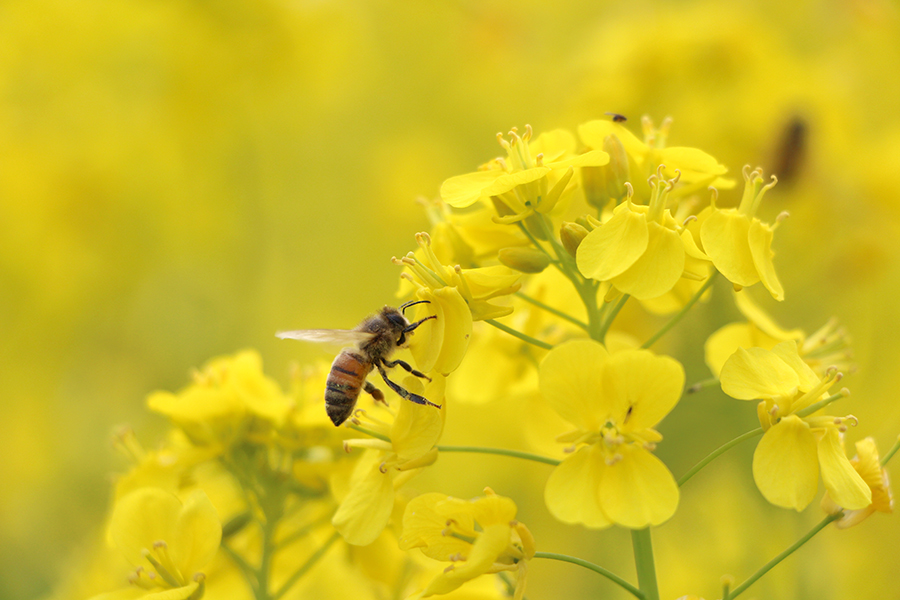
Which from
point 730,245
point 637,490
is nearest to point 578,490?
point 637,490

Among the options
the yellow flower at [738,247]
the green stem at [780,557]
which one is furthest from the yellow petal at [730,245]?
the green stem at [780,557]

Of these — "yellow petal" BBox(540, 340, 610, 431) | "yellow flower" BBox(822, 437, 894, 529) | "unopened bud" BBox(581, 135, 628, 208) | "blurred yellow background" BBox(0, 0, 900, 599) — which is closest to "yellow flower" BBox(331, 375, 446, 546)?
"yellow petal" BBox(540, 340, 610, 431)

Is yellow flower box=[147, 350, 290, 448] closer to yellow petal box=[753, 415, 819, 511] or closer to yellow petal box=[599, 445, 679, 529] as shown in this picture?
yellow petal box=[599, 445, 679, 529]

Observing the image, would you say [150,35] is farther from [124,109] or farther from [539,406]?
[539,406]

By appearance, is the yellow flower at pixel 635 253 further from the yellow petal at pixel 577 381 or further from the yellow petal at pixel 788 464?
the yellow petal at pixel 788 464

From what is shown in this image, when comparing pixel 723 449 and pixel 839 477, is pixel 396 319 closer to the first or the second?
pixel 723 449

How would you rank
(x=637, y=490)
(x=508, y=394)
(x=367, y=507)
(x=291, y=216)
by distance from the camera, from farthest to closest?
(x=291, y=216)
(x=508, y=394)
(x=367, y=507)
(x=637, y=490)
